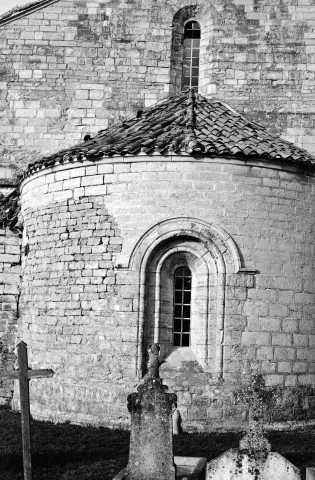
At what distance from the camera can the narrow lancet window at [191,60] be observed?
15836mm

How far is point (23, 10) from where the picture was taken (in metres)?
15.7

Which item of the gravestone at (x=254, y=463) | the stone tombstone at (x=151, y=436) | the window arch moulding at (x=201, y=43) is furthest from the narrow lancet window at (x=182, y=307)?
the window arch moulding at (x=201, y=43)

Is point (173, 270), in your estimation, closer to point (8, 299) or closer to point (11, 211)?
point (8, 299)

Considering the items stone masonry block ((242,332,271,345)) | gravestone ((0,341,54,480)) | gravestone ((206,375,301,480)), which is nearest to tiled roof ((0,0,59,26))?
stone masonry block ((242,332,271,345))

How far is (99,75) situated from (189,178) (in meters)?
5.28

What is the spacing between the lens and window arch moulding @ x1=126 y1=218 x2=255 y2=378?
36.8 feet

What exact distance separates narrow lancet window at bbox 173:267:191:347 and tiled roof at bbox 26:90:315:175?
2.11m

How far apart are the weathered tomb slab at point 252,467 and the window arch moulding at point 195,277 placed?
4.28 metres

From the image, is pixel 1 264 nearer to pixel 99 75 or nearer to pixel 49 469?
pixel 99 75

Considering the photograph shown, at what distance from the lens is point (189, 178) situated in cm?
1143

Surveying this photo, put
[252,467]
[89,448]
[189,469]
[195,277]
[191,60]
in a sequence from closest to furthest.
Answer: [252,467] < [189,469] < [89,448] < [195,277] < [191,60]

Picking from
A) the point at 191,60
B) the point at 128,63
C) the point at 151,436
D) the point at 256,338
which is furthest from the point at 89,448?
the point at 191,60

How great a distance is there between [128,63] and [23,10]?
2737 millimetres

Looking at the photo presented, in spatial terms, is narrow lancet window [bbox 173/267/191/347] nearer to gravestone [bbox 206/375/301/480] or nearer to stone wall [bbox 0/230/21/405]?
stone wall [bbox 0/230/21/405]
